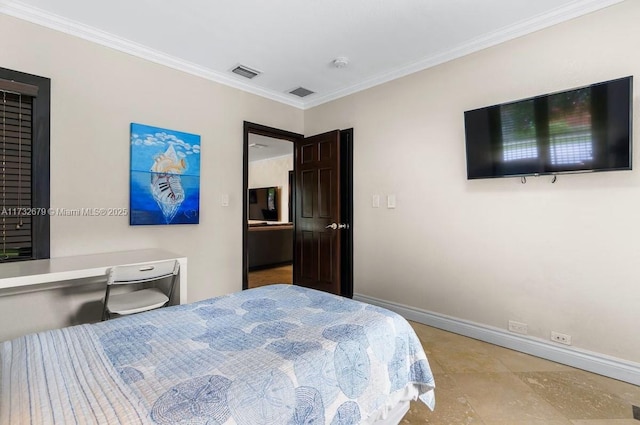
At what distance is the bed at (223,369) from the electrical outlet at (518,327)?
148 cm

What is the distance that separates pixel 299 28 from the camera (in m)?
2.50

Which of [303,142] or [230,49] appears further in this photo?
[303,142]

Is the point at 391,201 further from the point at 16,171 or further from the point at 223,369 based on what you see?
the point at 16,171

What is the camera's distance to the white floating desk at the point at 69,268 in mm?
1758

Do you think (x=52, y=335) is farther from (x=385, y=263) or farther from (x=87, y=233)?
(x=385, y=263)

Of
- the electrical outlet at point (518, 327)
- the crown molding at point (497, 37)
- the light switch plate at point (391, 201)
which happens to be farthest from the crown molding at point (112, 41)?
the electrical outlet at point (518, 327)

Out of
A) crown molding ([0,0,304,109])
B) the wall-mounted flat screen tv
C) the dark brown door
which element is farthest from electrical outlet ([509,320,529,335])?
the wall-mounted flat screen tv

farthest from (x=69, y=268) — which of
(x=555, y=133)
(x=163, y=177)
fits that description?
(x=555, y=133)

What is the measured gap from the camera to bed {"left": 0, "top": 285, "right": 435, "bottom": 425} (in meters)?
0.84

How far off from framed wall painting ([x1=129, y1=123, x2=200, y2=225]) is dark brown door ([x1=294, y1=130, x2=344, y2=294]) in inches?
56.1

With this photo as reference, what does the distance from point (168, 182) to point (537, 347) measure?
3.58 metres

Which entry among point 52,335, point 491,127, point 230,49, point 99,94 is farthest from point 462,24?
point 52,335

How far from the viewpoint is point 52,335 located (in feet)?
4.21

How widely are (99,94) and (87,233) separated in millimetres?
1209
